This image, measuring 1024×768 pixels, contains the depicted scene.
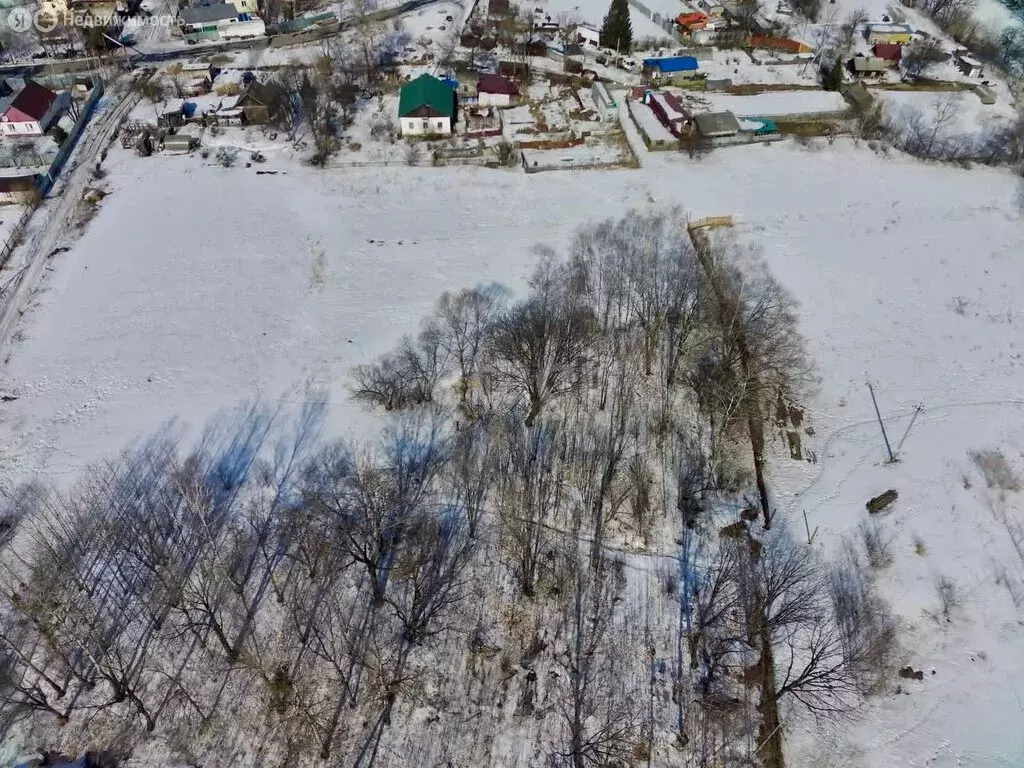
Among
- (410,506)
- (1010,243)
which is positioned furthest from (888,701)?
(1010,243)

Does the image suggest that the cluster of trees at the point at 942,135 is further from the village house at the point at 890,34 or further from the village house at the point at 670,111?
the village house at the point at 670,111

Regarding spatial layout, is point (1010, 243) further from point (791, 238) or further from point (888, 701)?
point (888, 701)

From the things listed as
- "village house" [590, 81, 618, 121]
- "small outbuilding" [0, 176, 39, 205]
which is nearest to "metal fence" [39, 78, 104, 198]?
"small outbuilding" [0, 176, 39, 205]

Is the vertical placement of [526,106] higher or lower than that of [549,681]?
higher

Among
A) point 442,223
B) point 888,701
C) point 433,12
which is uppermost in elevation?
point 433,12

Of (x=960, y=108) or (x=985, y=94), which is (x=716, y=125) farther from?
(x=985, y=94)

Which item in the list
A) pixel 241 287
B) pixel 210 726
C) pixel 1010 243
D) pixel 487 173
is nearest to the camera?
pixel 210 726

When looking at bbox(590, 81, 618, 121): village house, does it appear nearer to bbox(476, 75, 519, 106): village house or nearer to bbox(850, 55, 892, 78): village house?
bbox(476, 75, 519, 106): village house
